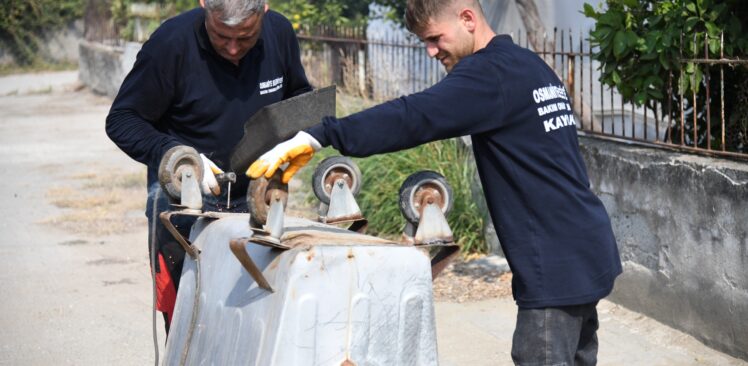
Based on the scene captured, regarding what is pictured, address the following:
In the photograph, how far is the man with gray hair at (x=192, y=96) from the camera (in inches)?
164

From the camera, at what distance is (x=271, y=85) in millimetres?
4543

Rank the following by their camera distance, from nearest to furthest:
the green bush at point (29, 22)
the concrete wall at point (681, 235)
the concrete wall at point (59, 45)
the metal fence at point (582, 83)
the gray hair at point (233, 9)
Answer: the gray hair at point (233, 9) < the concrete wall at point (681, 235) < the metal fence at point (582, 83) < the green bush at point (29, 22) < the concrete wall at point (59, 45)

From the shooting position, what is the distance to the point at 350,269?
3.01 m

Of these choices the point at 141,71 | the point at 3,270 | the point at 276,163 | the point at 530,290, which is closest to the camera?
the point at 276,163

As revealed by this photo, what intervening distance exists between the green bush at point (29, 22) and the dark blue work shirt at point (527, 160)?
92.3 ft

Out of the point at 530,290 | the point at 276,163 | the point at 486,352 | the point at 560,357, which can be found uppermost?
the point at 276,163

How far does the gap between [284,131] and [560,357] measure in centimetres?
105

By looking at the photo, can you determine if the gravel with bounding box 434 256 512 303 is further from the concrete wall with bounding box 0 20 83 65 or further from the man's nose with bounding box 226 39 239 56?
the concrete wall with bounding box 0 20 83 65

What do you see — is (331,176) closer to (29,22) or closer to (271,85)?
(271,85)

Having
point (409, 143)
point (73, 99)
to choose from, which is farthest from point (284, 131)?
point (73, 99)

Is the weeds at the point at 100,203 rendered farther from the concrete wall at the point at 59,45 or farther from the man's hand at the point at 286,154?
the concrete wall at the point at 59,45

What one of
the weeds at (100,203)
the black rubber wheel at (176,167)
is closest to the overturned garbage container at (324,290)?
the black rubber wheel at (176,167)

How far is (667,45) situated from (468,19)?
2.73 meters

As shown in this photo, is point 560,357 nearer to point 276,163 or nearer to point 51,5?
point 276,163
